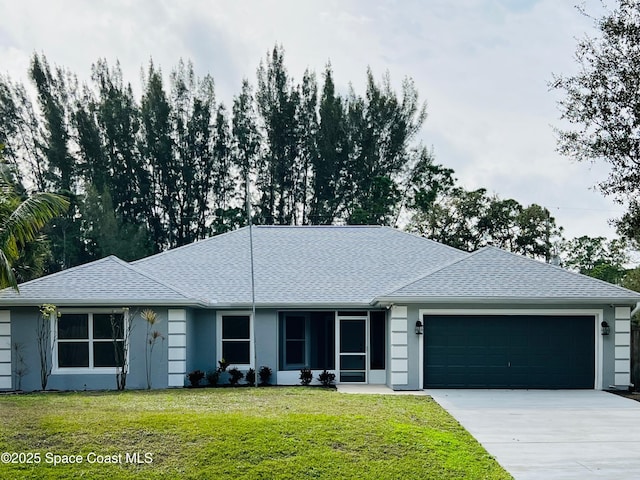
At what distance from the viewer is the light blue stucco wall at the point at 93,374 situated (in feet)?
55.5

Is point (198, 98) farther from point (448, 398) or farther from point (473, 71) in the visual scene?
point (448, 398)

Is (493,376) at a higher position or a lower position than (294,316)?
lower

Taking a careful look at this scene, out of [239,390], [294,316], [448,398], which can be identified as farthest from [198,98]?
[448,398]

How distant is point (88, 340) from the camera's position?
56.3 ft

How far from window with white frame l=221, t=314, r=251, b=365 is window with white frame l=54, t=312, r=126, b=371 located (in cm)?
292

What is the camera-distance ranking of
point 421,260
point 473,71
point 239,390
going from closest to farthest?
point 239,390
point 473,71
point 421,260

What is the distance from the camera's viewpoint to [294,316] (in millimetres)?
19250

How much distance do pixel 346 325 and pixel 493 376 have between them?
13.9 feet

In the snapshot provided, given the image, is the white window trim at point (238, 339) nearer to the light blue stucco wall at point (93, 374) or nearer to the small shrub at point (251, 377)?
the small shrub at point (251, 377)

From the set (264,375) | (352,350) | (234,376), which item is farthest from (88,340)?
(352,350)

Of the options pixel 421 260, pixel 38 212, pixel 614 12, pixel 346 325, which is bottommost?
pixel 346 325

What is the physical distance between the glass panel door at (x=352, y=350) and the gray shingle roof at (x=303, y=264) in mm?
830

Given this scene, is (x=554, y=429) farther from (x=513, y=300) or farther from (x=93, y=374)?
(x=93, y=374)

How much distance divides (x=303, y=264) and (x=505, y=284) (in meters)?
6.37
